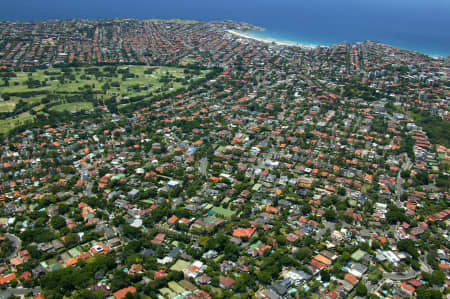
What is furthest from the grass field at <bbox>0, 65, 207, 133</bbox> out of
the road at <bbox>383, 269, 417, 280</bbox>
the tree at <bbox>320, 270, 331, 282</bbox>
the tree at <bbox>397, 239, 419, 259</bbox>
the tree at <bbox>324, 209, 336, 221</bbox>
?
the road at <bbox>383, 269, 417, 280</bbox>

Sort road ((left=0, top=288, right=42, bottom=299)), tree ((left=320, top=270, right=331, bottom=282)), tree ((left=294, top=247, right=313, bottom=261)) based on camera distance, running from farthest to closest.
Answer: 1. tree ((left=294, top=247, right=313, bottom=261))
2. tree ((left=320, top=270, right=331, bottom=282))
3. road ((left=0, top=288, right=42, bottom=299))

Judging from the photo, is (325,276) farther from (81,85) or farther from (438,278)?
(81,85)

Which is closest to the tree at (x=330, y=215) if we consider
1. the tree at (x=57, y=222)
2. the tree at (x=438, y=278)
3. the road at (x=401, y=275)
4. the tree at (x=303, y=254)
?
the tree at (x=303, y=254)

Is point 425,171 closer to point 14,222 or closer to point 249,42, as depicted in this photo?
point 14,222

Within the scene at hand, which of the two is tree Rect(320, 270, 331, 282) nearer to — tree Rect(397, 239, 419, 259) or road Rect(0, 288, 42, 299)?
tree Rect(397, 239, 419, 259)

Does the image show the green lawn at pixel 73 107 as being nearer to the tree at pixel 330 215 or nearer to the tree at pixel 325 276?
the tree at pixel 330 215

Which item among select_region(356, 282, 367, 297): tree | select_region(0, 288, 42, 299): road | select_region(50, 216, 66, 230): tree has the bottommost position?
select_region(0, 288, 42, 299): road

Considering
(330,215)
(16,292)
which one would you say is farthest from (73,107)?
(330,215)

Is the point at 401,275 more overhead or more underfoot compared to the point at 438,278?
more underfoot

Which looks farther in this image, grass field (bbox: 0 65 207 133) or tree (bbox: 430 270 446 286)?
grass field (bbox: 0 65 207 133)
